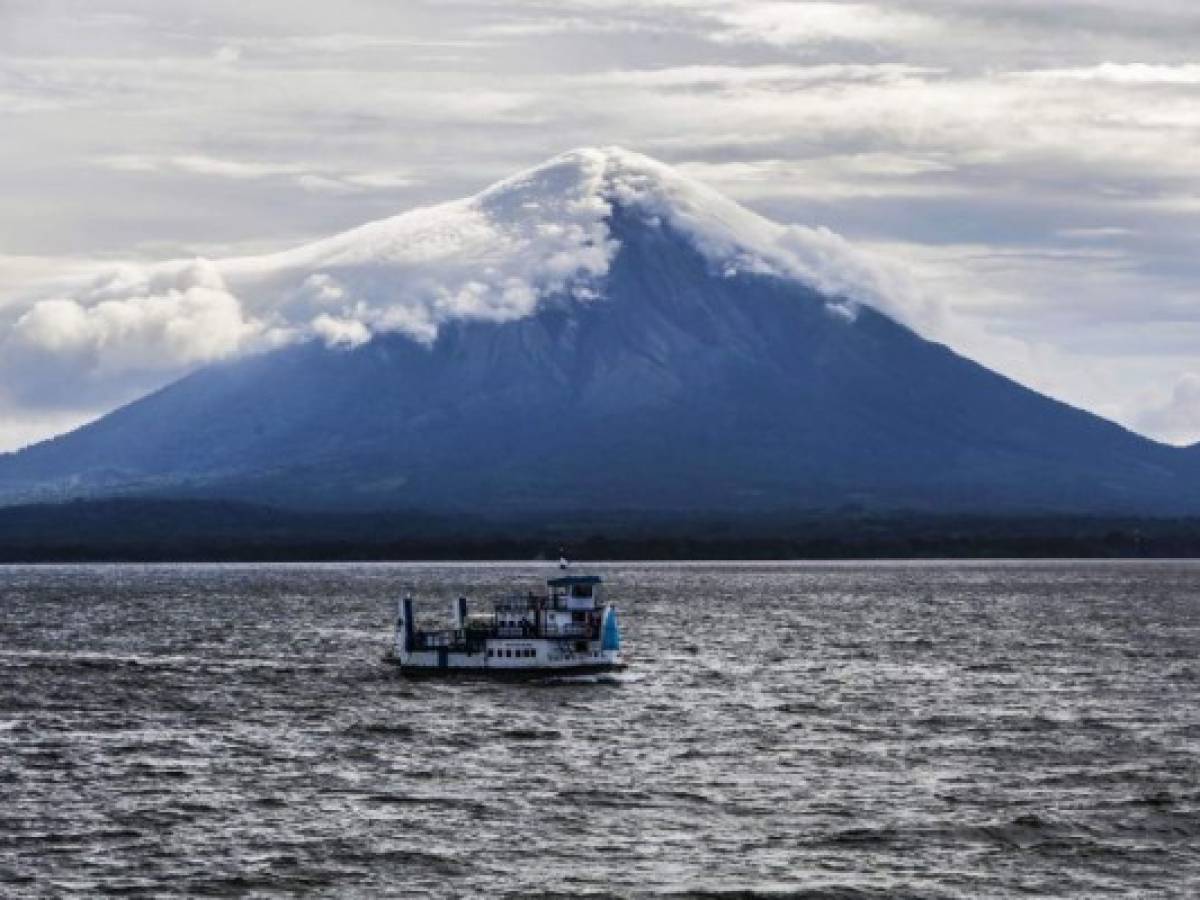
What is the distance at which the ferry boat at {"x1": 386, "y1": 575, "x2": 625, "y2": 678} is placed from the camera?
109 metres

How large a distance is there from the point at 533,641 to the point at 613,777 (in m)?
37.4

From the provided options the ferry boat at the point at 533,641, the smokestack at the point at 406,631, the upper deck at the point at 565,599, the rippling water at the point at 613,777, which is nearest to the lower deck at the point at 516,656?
the ferry boat at the point at 533,641

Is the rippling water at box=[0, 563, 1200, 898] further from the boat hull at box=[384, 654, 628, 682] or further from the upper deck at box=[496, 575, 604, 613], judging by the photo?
the upper deck at box=[496, 575, 604, 613]

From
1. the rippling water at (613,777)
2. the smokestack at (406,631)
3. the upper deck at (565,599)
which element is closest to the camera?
the rippling water at (613,777)

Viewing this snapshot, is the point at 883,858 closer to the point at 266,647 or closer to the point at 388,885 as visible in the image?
the point at 388,885

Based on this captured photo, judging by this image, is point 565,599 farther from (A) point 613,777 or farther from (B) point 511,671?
(A) point 613,777

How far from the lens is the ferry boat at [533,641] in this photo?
108625mm

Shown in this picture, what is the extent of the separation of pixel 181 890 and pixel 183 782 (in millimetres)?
17446

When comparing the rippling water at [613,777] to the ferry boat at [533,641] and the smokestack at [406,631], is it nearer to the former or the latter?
the ferry boat at [533,641]

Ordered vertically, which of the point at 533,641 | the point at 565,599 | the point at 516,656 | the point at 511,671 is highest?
the point at 565,599

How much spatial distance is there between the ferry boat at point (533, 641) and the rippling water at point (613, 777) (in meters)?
2.19

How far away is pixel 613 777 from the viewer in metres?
72.0

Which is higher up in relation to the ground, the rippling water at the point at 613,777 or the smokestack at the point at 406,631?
the smokestack at the point at 406,631

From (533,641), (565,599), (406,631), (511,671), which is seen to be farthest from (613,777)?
(406,631)
